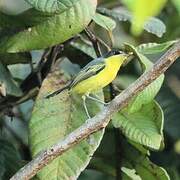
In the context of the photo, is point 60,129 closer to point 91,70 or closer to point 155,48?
point 91,70

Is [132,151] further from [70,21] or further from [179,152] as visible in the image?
[179,152]

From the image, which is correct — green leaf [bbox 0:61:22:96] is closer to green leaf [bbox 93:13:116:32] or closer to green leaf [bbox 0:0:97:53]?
green leaf [bbox 0:0:97:53]

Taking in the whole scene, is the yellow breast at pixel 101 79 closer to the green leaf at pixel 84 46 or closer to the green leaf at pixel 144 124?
the green leaf at pixel 144 124

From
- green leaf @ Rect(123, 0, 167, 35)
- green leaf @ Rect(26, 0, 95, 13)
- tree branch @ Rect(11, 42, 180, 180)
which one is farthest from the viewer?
green leaf @ Rect(26, 0, 95, 13)

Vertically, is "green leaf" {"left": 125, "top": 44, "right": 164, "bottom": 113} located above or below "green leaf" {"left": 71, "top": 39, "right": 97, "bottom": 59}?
above

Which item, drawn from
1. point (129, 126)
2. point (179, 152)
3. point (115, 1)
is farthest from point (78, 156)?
point (115, 1)

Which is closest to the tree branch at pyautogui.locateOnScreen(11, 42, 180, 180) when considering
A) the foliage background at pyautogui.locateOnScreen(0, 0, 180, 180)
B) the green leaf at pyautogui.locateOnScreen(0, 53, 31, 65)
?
the foliage background at pyautogui.locateOnScreen(0, 0, 180, 180)
